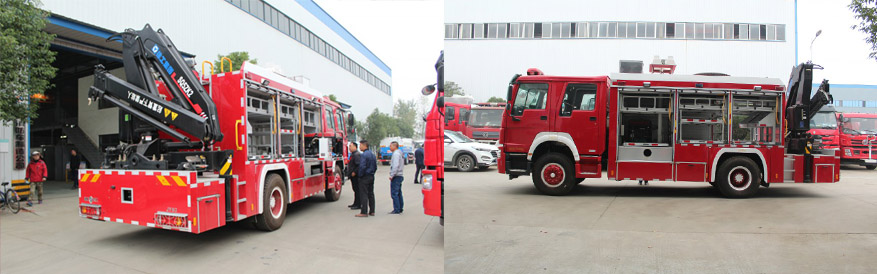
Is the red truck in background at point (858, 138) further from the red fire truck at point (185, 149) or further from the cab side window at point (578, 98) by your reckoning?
the red fire truck at point (185, 149)

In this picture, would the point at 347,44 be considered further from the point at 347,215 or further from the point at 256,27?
the point at 347,215

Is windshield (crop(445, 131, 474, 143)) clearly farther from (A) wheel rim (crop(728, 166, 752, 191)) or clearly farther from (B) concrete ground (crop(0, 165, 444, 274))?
(A) wheel rim (crop(728, 166, 752, 191))

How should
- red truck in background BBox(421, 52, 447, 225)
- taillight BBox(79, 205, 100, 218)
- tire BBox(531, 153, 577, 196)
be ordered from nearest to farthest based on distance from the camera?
red truck in background BBox(421, 52, 447, 225), taillight BBox(79, 205, 100, 218), tire BBox(531, 153, 577, 196)

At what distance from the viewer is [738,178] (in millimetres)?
6898

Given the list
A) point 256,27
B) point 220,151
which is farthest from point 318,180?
point 256,27

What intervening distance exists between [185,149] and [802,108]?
30.2 ft

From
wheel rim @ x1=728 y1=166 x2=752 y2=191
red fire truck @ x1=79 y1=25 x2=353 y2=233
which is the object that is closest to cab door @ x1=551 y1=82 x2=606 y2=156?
wheel rim @ x1=728 y1=166 x2=752 y2=191

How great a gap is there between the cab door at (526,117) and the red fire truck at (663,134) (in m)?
0.01

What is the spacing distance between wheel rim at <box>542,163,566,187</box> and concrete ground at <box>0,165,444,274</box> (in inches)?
71.1

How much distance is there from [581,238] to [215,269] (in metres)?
3.74

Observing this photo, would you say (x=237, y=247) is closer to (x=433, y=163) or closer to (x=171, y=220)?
(x=171, y=220)

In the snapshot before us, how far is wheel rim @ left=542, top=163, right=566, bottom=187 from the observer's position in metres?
6.82

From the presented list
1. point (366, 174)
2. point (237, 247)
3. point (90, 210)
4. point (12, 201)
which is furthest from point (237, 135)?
point (12, 201)

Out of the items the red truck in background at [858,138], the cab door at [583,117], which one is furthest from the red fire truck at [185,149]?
the red truck in background at [858,138]
